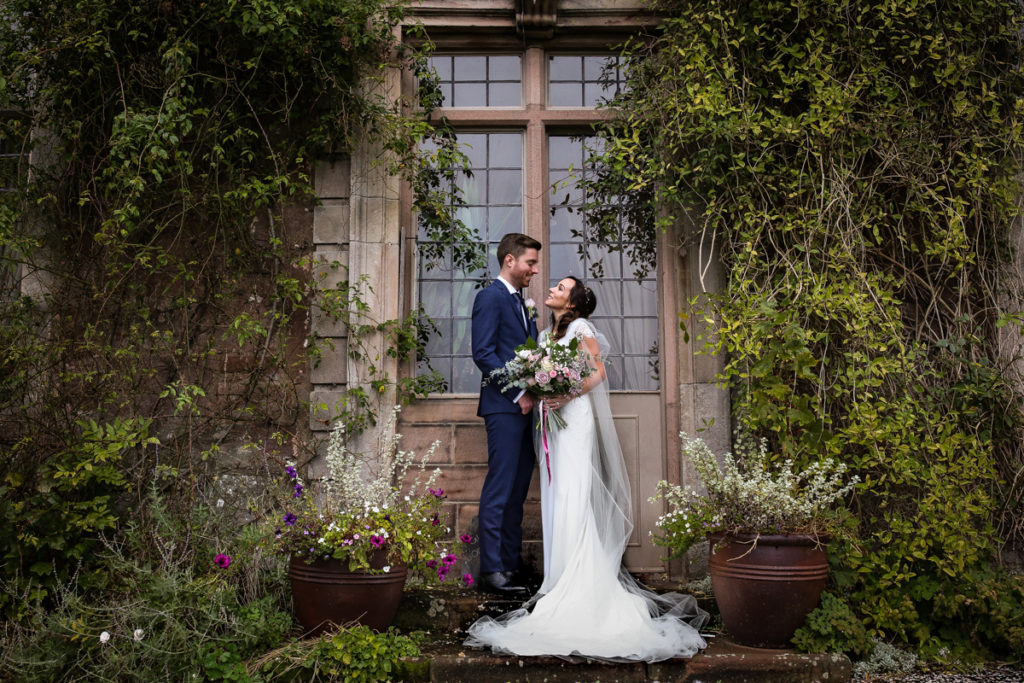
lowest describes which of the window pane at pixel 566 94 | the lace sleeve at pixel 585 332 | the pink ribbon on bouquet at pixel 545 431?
the pink ribbon on bouquet at pixel 545 431

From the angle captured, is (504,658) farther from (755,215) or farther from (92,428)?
(755,215)

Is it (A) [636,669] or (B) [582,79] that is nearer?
(A) [636,669]

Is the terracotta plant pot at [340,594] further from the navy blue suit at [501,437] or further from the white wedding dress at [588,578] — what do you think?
the navy blue suit at [501,437]

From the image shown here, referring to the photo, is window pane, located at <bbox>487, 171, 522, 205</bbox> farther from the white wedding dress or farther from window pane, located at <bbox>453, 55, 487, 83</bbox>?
the white wedding dress

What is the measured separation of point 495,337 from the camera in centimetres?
495

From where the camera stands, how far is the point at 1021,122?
16.5 feet

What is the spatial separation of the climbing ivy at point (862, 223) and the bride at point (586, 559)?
2.37 ft

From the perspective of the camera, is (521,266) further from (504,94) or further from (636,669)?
(636,669)

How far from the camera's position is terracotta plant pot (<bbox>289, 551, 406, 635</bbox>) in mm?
3973

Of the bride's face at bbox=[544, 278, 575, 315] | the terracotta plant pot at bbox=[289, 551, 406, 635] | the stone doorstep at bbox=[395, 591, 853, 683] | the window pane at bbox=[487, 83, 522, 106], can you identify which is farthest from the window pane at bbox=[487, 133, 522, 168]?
the stone doorstep at bbox=[395, 591, 853, 683]

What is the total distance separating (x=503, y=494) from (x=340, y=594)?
44.6 inches

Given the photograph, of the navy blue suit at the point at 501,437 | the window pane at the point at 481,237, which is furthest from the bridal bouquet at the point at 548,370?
the window pane at the point at 481,237

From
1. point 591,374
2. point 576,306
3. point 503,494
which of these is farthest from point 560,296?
point 503,494

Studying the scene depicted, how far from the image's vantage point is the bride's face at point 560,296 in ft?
16.9
